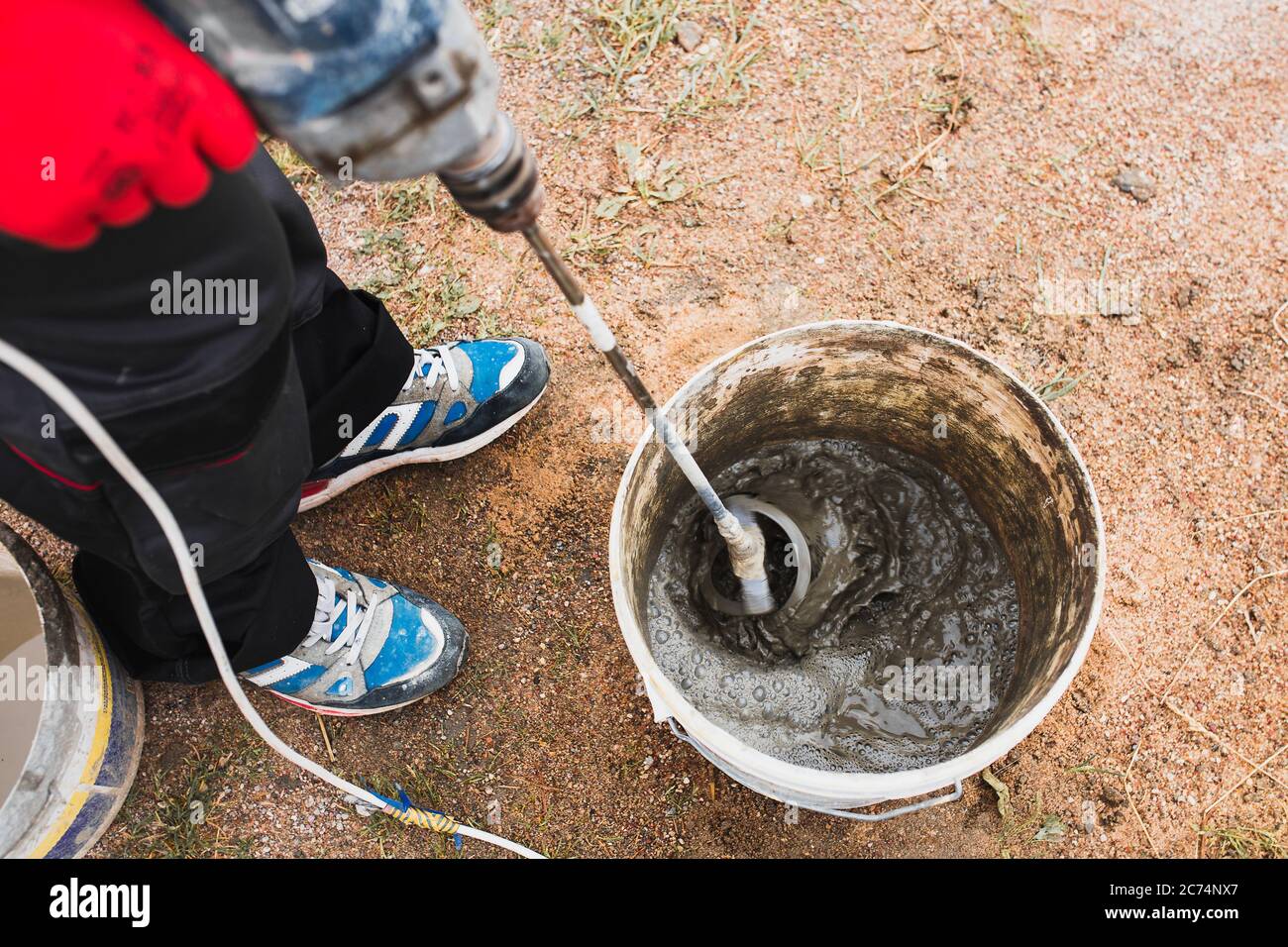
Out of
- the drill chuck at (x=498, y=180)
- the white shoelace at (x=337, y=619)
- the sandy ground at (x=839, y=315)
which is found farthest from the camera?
the sandy ground at (x=839, y=315)

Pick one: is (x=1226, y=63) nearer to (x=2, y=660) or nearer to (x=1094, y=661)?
(x=1094, y=661)

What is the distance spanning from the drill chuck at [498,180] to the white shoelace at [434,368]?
0.95 metres

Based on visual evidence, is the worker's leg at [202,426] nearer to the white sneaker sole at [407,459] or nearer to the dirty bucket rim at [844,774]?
the white sneaker sole at [407,459]

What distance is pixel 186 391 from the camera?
0.90 m

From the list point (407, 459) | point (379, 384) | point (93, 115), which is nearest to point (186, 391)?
point (93, 115)

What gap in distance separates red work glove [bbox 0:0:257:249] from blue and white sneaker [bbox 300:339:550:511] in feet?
3.04

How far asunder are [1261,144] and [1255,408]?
0.66 meters

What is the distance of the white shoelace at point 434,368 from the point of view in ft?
5.58

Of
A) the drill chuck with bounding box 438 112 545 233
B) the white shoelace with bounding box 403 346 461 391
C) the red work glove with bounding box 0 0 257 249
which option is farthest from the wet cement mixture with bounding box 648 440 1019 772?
the red work glove with bounding box 0 0 257 249

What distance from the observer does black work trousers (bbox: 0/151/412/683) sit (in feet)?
2.67

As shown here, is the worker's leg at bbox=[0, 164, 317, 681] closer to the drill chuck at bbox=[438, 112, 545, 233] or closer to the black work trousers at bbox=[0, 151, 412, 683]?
the black work trousers at bbox=[0, 151, 412, 683]

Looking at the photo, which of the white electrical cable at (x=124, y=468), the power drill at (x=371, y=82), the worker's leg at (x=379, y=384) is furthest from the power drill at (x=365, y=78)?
the worker's leg at (x=379, y=384)

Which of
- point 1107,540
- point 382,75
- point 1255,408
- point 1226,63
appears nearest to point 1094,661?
point 1107,540

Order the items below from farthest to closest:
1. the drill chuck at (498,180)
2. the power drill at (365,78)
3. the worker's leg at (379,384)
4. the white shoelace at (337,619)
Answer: the white shoelace at (337,619)
the worker's leg at (379,384)
the drill chuck at (498,180)
the power drill at (365,78)
